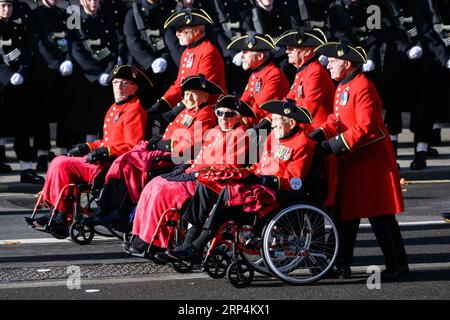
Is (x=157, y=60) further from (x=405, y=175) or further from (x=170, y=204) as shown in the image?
(x=170, y=204)

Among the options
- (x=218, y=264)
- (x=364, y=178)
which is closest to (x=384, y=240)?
(x=364, y=178)

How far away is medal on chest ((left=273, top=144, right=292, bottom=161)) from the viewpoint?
1134cm

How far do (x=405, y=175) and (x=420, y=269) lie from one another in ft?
17.4

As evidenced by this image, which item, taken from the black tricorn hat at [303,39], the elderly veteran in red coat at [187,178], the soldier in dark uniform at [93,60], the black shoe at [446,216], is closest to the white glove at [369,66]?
the soldier in dark uniform at [93,60]

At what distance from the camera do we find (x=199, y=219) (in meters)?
11.3

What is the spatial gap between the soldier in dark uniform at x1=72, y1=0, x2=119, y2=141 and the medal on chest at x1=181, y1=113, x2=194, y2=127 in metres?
4.73

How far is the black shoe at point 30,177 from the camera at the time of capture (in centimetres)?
1661

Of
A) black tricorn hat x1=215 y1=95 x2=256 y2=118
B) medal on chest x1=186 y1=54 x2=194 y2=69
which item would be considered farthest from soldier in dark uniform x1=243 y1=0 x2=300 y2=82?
black tricorn hat x1=215 y1=95 x2=256 y2=118

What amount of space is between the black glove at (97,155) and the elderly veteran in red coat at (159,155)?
0.29 m

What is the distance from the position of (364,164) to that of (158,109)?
289cm

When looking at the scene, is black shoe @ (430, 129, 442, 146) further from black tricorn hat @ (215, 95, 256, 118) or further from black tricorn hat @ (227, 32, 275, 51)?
black tricorn hat @ (215, 95, 256, 118)

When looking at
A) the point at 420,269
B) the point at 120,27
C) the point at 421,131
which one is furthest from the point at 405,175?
the point at 420,269

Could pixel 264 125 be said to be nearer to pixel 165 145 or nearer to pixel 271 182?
pixel 165 145

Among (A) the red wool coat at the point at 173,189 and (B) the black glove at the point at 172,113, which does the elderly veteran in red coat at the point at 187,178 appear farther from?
(B) the black glove at the point at 172,113
